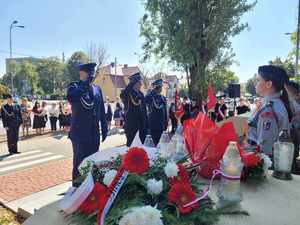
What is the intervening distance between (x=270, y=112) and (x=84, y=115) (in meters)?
2.55

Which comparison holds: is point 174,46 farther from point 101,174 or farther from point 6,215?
point 101,174

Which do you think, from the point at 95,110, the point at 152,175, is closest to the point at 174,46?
the point at 95,110

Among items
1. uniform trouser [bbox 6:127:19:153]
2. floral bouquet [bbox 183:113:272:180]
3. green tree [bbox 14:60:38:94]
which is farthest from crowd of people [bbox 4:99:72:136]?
green tree [bbox 14:60:38:94]

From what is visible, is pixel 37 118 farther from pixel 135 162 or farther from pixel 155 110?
pixel 135 162

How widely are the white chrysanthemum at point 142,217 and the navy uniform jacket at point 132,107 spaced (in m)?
4.63

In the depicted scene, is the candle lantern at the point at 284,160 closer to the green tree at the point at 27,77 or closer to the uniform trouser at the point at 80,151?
the uniform trouser at the point at 80,151

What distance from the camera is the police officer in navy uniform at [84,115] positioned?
402cm

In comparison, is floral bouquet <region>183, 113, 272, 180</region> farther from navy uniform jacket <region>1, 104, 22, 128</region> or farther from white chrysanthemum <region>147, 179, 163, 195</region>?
navy uniform jacket <region>1, 104, 22, 128</region>

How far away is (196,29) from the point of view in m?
14.2

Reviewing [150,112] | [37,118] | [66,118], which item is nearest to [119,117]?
[66,118]

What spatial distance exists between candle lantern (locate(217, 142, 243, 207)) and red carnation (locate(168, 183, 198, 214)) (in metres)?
0.29

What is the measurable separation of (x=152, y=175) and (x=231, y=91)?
32.6 feet

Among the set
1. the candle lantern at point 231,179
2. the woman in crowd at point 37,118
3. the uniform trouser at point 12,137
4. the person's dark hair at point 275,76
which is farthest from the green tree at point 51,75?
the candle lantern at point 231,179

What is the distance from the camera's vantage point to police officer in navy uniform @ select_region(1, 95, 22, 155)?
839 centimetres
